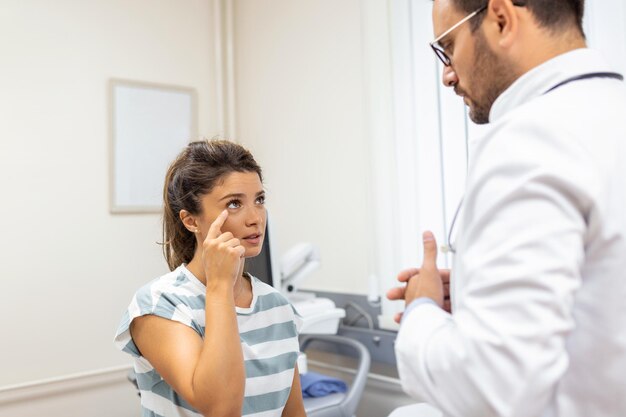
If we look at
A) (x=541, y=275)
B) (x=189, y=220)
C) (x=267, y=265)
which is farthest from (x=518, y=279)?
(x=267, y=265)

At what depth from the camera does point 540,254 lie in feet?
2.01

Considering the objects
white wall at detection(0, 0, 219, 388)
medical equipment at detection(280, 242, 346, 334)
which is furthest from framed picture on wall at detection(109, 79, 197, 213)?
medical equipment at detection(280, 242, 346, 334)

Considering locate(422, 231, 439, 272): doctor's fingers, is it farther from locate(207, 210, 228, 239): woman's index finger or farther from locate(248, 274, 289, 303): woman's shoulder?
locate(248, 274, 289, 303): woman's shoulder

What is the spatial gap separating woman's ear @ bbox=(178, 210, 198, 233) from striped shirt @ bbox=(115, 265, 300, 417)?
0.32 ft

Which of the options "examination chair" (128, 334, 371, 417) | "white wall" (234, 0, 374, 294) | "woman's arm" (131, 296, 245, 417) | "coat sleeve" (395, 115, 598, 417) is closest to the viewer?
"coat sleeve" (395, 115, 598, 417)

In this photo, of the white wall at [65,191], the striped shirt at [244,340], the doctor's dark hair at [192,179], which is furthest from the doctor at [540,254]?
the white wall at [65,191]

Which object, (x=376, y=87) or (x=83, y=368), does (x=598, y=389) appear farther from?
(x=83, y=368)

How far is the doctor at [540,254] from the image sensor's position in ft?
2.01

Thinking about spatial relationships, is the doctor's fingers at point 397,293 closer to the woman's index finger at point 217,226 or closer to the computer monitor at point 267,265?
the woman's index finger at point 217,226

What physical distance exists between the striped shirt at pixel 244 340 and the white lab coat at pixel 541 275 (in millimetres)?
621

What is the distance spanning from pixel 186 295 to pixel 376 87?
132 centimetres

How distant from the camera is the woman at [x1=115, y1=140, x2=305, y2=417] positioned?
112cm

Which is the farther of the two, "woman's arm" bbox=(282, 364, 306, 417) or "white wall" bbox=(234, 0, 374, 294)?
"white wall" bbox=(234, 0, 374, 294)

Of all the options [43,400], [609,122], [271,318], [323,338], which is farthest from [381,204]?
[43,400]
